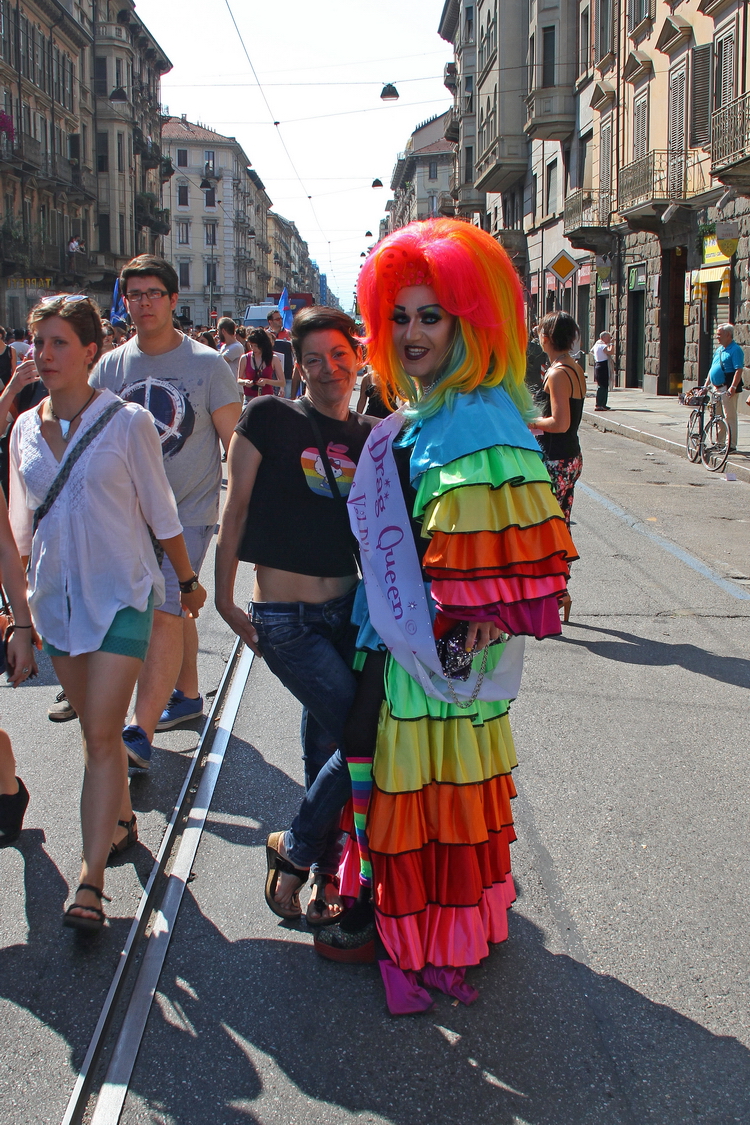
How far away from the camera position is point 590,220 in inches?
1204

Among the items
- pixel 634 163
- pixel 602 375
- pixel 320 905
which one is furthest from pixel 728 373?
pixel 634 163

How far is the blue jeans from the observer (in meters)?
2.78

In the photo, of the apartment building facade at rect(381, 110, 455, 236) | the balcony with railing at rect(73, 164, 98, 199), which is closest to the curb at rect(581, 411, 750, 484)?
the balcony with railing at rect(73, 164, 98, 199)

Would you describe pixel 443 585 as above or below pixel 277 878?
above

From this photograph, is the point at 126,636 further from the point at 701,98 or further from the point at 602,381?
the point at 701,98

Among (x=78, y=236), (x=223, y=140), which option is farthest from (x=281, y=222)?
(x=78, y=236)

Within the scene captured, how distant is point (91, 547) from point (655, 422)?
18503mm

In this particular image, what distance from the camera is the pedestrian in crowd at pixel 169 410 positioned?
4039mm

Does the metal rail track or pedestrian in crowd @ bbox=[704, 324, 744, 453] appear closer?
the metal rail track

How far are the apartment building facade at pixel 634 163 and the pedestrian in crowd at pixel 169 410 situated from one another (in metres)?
14.1

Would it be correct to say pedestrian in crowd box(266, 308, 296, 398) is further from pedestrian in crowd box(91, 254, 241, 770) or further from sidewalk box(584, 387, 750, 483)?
pedestrian in crowd box(91, 254, 241, 770)

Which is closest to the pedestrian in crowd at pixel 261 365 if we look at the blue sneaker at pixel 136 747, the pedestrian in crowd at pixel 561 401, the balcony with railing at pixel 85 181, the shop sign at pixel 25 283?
the pedestrian in crowd at pixel 561 401

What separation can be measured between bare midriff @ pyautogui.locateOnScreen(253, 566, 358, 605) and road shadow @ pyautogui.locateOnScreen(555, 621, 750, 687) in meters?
3.16

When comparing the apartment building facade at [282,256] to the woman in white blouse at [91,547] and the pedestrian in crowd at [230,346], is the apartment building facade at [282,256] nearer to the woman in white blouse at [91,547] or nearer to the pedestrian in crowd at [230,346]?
the pedestrian in crowd at [230,346]
